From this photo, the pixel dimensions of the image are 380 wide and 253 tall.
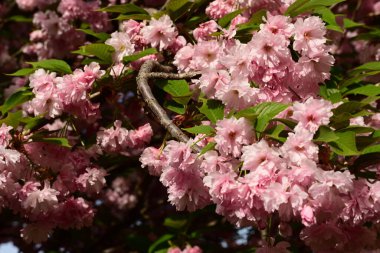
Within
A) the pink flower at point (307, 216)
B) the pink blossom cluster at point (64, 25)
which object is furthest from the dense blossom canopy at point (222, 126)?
the pink blossom cluster at point (64, 25)

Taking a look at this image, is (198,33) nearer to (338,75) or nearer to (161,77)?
(161,77)

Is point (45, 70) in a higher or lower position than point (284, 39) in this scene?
lower

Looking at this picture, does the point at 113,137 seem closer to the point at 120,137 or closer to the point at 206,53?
the point at 120,137

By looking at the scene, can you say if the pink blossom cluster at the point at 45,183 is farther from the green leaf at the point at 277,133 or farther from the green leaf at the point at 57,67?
the green leaf at the point at 277,133

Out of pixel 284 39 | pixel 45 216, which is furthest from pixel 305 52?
pixel 45 216

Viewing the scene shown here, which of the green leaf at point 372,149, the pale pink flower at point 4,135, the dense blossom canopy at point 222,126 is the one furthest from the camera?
the pale pink flower at point 4,135

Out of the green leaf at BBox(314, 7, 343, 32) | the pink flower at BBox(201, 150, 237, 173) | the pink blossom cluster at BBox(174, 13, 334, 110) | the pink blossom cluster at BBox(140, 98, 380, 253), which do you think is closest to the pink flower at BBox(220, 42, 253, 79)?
the pink blossom cluster at BBox(174, 13, 334, 110)

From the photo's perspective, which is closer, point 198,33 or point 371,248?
point 371,248
